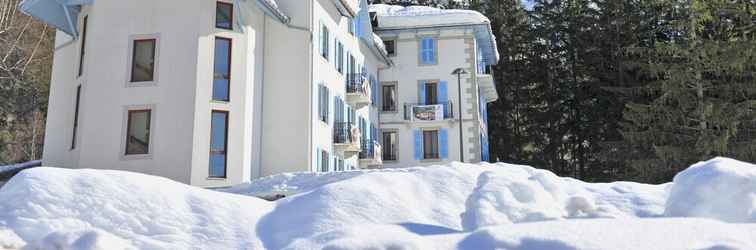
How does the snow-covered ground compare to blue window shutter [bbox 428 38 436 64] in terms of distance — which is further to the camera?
blue window shutter [bbox 428 38 436 64]

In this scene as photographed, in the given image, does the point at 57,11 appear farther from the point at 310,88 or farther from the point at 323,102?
the point at 323,102

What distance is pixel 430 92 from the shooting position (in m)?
32.5

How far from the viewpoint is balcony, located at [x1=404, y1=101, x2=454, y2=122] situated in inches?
1240

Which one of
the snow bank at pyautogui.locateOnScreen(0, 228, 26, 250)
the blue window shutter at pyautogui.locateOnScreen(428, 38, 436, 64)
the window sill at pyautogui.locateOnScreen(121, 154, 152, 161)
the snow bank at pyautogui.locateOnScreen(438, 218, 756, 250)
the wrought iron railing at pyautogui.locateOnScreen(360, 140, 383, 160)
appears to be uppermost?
the blue window shutter at pyautogui.locateOnScreen(428, 38, 436, 64)

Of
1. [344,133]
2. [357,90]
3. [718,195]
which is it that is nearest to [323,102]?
[344,133]

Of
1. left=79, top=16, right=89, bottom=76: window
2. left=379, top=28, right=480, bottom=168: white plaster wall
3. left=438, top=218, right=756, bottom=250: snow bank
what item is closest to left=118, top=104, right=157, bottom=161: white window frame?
left=79, top=16, right=89, bottom=76: window

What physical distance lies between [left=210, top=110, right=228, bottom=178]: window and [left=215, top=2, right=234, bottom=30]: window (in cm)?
272

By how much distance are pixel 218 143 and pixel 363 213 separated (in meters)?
11.4

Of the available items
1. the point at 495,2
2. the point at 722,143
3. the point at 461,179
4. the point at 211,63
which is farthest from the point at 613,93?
the point at 461,179

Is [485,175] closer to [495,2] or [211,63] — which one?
[211,63]

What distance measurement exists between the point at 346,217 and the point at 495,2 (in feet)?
123

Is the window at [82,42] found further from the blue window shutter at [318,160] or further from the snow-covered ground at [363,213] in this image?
the snow-covered ground at [363,213]

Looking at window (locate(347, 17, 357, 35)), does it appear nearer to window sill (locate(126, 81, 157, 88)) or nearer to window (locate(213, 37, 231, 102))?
window (locate(213, 37, 231, 102))

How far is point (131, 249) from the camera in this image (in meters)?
8.02
